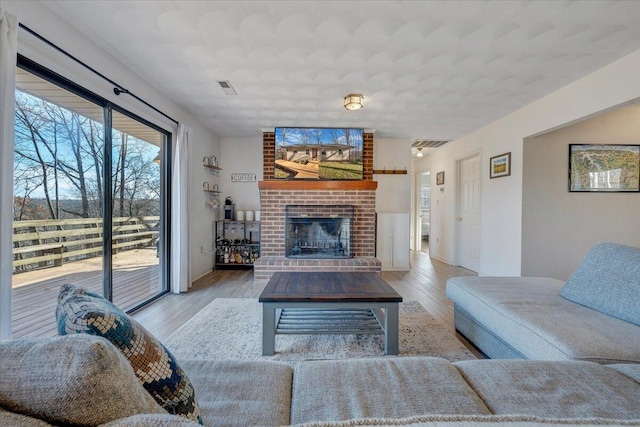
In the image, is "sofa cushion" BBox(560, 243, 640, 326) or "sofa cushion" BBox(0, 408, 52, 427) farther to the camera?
"sofa cushion" BBox(560, 243, 640, 326)

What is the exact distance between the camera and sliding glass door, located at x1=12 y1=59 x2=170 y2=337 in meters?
1.87

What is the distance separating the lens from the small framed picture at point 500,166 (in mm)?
3889

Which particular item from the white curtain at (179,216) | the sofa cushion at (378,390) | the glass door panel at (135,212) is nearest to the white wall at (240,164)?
the white curtain at (179,216)

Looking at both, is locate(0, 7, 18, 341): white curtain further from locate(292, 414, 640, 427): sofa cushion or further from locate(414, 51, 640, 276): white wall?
locate(414, 51, 640, 276): white wall

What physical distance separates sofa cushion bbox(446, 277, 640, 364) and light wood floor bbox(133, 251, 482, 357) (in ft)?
1.47

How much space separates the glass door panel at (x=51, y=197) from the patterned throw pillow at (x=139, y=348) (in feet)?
5.40

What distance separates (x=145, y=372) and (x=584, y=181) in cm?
481

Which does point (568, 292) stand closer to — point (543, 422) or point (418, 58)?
point (543, 422)

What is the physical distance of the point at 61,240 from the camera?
210cm

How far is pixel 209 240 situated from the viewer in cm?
472

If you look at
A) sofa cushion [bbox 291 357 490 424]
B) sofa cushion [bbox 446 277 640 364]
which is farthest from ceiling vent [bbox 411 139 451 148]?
sofa cushion [bbox 291 357 490 424]

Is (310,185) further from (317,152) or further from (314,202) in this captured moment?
(317,152)

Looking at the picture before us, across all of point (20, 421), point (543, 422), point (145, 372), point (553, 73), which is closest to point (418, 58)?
point (553, 73)

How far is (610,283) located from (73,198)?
3.65 m
